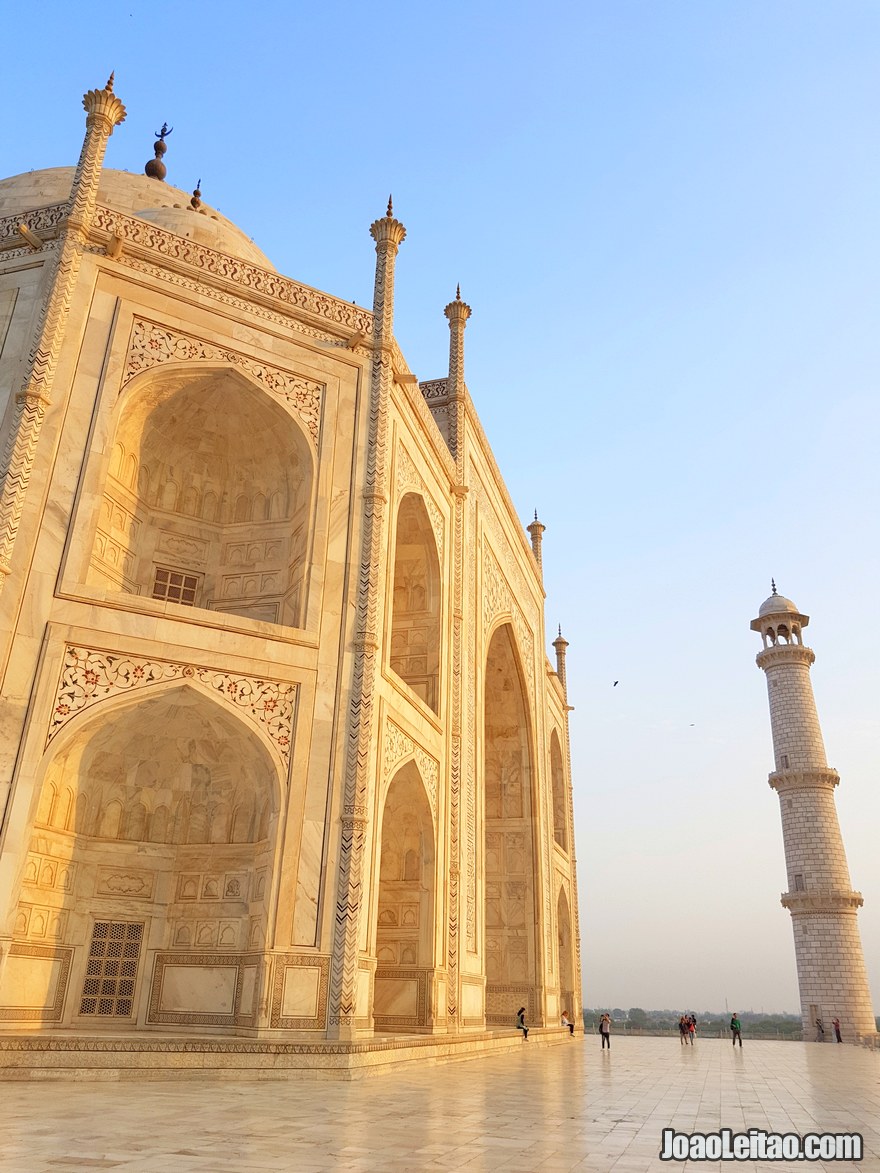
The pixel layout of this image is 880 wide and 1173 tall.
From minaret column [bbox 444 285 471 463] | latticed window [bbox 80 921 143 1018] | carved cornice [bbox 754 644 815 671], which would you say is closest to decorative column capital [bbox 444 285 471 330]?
minaret column [bbox 444 285 471 463]

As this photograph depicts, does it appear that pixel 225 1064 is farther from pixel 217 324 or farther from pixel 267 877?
pixel 217 324

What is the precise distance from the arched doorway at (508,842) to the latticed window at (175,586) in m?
9.89

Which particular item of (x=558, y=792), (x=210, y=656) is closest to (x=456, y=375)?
(x=210, y=656)

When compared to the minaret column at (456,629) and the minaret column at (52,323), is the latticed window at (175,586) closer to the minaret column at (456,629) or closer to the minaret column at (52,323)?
the minaret column at (52,323)

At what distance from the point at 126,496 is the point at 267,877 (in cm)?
545

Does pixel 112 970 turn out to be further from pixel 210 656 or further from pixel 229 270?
pixel 229 270

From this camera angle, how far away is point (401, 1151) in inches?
191

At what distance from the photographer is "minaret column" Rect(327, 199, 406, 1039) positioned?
947cm

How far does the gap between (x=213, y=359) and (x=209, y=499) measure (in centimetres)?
211

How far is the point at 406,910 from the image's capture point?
43.0 feet

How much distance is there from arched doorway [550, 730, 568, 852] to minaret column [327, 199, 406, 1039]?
1633 cm

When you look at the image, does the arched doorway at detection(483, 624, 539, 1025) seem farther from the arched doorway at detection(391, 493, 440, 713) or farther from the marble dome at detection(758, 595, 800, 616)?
the marble dome at detection(758, 595, 800, 616)

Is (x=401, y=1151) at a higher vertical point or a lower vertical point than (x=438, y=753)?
lower

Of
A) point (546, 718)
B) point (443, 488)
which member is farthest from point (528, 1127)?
point (546, 718)
